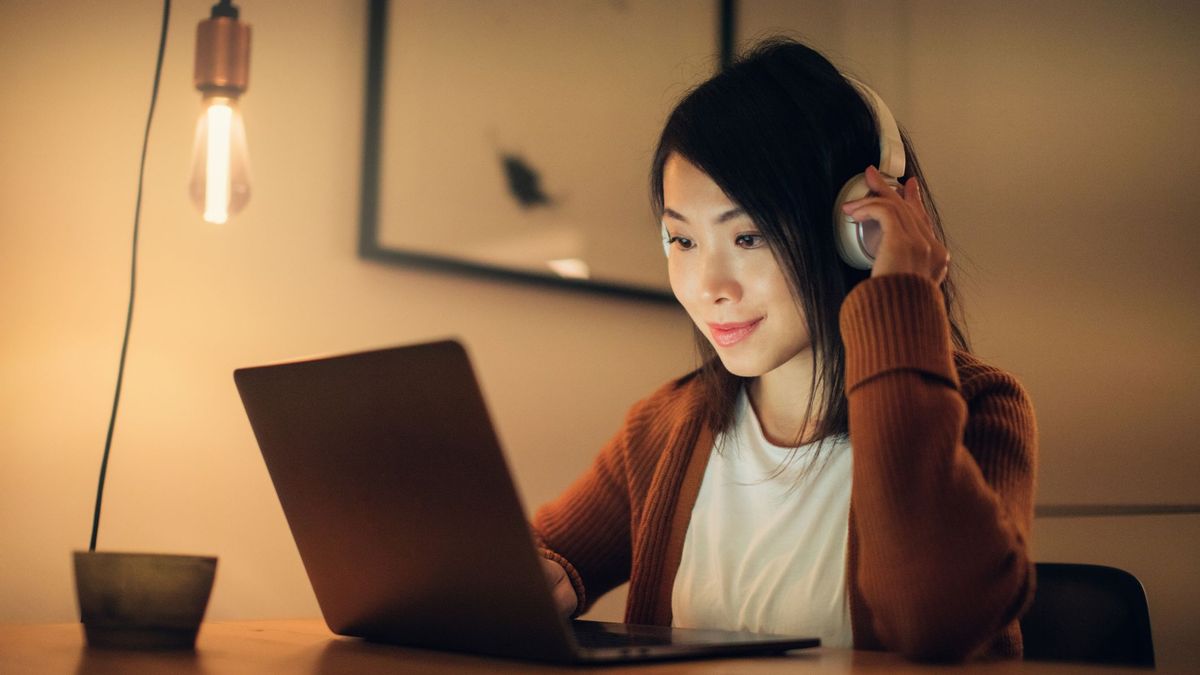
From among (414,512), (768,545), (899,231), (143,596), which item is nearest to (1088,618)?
(768,545)

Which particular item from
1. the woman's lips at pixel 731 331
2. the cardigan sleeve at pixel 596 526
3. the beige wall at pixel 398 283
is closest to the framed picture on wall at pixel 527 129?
the beige wall at pixel 398 283

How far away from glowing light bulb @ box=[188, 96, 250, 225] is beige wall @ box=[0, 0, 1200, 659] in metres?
0.12

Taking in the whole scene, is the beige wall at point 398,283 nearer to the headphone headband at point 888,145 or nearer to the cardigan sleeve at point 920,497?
the headphone headband at point 888,145

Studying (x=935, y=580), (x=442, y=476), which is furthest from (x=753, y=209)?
(x=442, y=476)

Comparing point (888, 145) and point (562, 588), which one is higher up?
point (888, 145)

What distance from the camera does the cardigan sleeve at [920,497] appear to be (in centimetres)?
83

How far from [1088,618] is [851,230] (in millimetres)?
459

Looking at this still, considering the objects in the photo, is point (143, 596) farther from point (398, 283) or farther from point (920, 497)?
point (398, 283)

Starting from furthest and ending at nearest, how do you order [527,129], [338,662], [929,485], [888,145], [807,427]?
[527,129], [807,427], [888,145], [929,485], [338,662]

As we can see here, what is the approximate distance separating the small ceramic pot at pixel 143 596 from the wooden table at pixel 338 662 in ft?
0.05

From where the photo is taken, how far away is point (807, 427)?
4.05ft

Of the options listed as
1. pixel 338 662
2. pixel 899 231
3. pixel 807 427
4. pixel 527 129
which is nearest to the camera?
pixel 338 662

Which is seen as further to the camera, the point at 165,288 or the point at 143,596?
the point at 165,288

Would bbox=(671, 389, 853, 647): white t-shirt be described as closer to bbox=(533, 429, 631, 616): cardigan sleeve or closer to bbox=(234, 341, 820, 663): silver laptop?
bbox=(533, 429, 631, 616): cardigan sleeve
